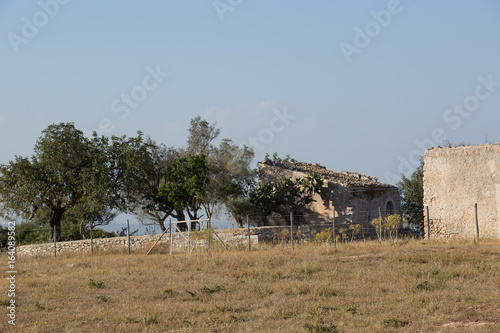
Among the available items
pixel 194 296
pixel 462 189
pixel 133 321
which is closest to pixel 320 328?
pixel 133 321

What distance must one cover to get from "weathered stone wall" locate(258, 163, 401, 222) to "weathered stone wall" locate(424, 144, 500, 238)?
18.0 feet

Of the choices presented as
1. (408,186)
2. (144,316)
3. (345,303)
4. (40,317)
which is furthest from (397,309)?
(408,186)

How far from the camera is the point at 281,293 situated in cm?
1143

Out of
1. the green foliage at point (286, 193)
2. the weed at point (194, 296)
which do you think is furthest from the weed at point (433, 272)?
the green foliage at point (286, 193)

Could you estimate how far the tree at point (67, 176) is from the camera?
26.5 metres

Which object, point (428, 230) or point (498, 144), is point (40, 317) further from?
point (498, 144)

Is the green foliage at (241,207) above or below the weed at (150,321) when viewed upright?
above

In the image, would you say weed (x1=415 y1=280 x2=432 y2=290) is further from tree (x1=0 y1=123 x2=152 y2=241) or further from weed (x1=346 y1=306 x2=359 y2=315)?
tree (x1=0 y1=123 x2=152 y2=241)

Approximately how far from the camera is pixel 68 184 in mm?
27500

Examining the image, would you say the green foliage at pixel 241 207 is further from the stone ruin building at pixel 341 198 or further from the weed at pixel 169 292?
the weed at pixel 169 292

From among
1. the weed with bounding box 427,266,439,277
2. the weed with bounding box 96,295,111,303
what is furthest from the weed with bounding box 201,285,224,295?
the weed with bounding box 427,266,439,277

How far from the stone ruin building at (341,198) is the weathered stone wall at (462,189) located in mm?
5249

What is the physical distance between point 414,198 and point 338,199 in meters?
8.98

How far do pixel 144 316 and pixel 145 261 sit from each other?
910 centimetres
